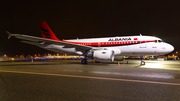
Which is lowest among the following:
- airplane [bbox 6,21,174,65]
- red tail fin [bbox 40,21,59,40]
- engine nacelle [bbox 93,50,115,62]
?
engine nacelle [bbox 93,50,115,62]

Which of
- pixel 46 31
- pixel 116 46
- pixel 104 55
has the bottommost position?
pixel 104 55

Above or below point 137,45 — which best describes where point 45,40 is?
above

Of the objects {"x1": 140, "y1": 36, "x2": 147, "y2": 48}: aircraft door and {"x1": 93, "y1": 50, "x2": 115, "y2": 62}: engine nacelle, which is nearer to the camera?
{"x1": 93, "y1": 50, "x2": 115, "y2": 62}: engine nacelle

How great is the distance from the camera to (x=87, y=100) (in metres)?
3.38

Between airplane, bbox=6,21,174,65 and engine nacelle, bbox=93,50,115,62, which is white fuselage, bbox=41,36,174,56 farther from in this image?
engine nacelle, bbox=93,50,115,62

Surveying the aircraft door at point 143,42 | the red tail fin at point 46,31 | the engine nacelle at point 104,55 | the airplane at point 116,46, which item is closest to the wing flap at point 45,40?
the airplane at point 116,46

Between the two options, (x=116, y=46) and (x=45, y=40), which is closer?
(x=45, y=40)

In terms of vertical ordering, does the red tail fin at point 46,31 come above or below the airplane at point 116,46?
above

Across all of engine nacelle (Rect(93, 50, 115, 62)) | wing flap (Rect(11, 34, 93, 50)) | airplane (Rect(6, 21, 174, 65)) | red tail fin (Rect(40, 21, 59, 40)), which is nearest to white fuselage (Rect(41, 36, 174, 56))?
airplane (Rect(6, 21, 174, 65))

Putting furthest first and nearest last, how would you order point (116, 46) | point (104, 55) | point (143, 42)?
point (116, 46) < point (143, 42) < point (104, 55)

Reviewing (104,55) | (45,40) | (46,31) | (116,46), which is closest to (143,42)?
(116,46)

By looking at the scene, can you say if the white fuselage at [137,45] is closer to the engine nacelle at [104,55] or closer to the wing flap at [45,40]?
the wing flap at [45,40]

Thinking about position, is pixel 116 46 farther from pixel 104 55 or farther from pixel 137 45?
pixel 104 55

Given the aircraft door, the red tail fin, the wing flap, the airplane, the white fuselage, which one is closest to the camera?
the wing flap
